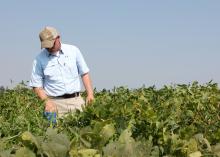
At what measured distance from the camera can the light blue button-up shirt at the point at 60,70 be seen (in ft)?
22.7

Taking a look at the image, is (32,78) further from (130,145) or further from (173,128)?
(130,145)

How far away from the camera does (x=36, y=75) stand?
275 inches

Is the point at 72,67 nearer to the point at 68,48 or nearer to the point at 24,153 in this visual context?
the point at 68,48

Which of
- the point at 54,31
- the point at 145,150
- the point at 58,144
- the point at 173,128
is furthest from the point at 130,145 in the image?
the point at 54,31

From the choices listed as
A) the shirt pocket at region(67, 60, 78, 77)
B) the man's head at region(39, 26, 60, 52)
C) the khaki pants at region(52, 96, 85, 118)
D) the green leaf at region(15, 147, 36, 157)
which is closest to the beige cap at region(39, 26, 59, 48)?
the man's head at region(39, 26, 60, 52)

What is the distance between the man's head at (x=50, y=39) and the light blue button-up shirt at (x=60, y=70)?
0.15 meters

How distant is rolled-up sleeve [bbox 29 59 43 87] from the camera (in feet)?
22.8

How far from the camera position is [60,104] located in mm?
6949

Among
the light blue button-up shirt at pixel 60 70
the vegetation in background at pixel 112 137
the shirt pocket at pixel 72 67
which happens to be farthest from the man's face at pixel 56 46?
the vegetation in background at pixel 112 137

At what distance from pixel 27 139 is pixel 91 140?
1.33ft

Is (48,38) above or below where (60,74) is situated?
above

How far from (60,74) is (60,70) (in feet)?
0.16

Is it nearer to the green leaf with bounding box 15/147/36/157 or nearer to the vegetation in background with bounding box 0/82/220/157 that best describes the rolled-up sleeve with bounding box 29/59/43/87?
the vegetation in background with bounding box 0/82/220/157

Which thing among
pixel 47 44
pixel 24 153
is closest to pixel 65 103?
pixel 47 44
